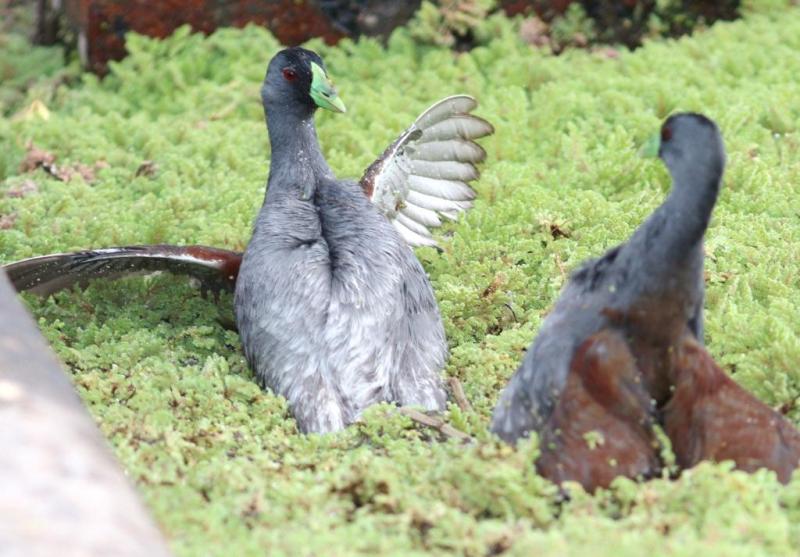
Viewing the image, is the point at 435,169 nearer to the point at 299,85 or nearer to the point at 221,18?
the point at 299,85

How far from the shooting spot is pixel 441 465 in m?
4.57

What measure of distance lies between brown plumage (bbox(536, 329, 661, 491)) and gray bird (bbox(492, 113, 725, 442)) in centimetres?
6

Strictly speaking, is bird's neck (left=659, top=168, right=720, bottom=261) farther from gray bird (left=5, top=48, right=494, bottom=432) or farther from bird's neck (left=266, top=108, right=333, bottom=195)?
bird's neck (left=266, top=108, right=333, bottom=195)

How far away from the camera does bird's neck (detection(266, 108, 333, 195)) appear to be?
7184mm

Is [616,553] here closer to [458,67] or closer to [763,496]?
[763,496]

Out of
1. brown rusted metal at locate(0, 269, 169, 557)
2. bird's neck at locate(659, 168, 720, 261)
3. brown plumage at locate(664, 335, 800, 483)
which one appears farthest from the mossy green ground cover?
bird's neck at locate(659, 168, 720, 261)

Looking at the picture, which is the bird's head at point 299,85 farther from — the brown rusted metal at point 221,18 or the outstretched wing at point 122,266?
the brown rusted metal at point 221,18

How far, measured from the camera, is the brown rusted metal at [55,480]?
3076 millimetres

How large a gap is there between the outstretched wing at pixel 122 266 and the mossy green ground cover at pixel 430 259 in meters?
0.13

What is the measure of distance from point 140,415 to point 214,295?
1.84 metres

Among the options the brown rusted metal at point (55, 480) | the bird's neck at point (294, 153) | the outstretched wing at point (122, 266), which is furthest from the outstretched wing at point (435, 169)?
the brown rusted metal at point (55, 480)

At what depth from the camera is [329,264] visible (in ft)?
20.9

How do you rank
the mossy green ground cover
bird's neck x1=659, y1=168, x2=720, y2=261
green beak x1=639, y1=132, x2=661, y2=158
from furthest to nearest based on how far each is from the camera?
1. green beak x1=639, y1=132, x2=661, y2=158
2. bird's neck x1=659, y1=168, x2=720, y2=261
3. the mossy green ground cover

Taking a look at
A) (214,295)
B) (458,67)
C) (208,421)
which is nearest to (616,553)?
(208,421)
